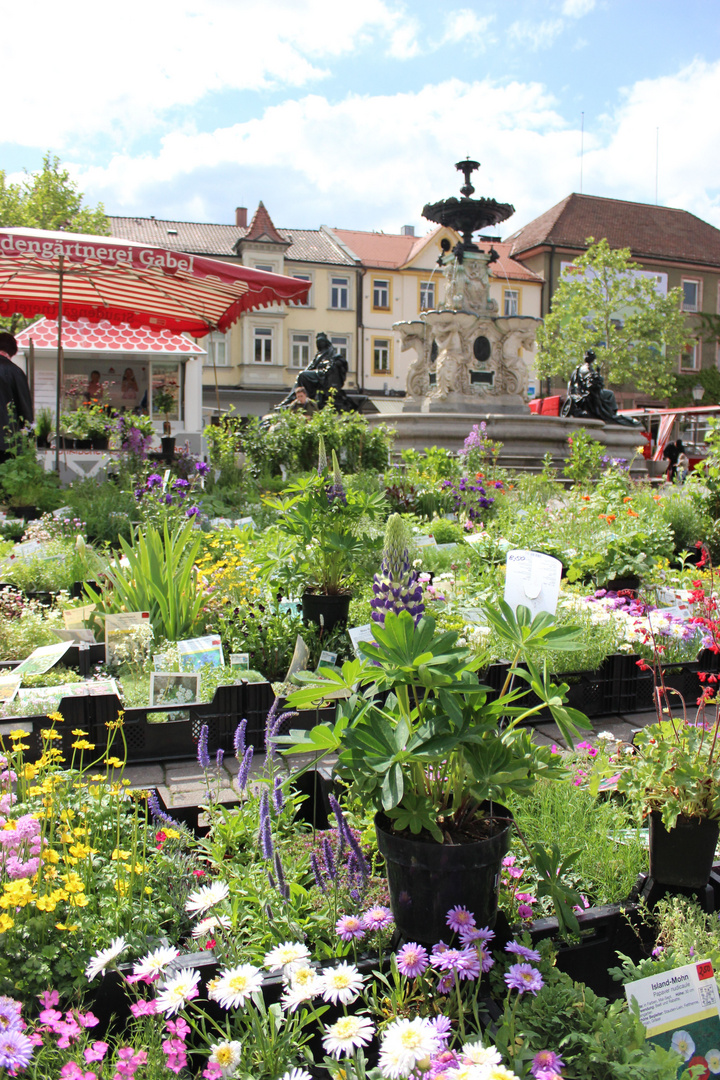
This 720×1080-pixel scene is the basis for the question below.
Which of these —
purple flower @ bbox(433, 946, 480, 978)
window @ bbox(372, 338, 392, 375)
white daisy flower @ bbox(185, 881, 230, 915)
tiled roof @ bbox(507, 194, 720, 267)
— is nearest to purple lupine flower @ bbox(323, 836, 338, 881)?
white daisy flower @ bbox(185, 881, 230, 915)

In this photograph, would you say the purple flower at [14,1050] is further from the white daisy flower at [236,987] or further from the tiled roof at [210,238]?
the tiled roof at [210,238]

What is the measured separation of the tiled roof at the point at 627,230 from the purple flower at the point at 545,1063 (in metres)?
43.9

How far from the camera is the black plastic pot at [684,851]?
6.42ft

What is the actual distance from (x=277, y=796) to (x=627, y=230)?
48543 millimetres

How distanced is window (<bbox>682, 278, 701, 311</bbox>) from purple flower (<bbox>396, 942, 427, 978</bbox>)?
4884cm

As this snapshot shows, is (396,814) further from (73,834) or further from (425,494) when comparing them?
(425,494)

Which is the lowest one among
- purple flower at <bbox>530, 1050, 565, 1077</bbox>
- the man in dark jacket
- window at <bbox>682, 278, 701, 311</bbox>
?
purple flower at <bbox>530, 1050, 565, 1077</bbox>

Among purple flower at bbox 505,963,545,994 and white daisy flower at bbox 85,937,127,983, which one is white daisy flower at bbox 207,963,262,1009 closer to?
white daisy flower at bbox 85,937,127,983

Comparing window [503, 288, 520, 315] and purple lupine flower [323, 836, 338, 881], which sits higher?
window [503, 288, 520, 315]

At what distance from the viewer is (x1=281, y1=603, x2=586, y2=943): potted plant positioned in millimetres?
1540

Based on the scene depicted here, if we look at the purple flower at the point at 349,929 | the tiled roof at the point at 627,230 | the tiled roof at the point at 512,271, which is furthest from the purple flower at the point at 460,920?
the tiled roof at the point at 627,230

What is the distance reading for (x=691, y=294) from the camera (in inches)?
1777

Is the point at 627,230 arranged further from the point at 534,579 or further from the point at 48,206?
the point at 534,579

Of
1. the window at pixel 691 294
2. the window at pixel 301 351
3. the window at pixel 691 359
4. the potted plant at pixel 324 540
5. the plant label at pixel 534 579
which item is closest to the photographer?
the plant label at pixel 534 579
